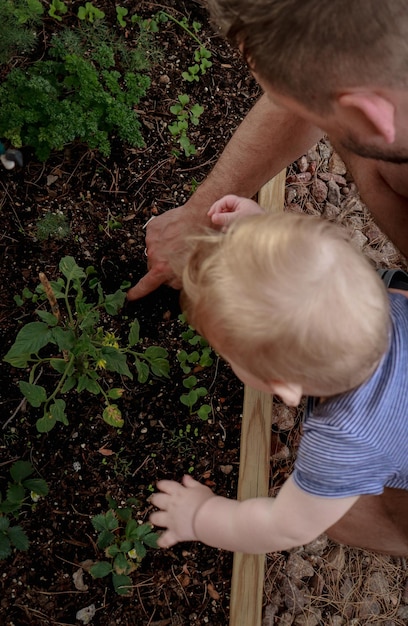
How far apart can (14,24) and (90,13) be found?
0.35 m

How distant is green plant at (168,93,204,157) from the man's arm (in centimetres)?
36

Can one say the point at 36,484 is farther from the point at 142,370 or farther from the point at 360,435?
the point at 360,435

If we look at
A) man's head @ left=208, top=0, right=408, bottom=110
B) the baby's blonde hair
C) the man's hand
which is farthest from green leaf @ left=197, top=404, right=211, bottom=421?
man's head @ left=208, top=0, right=408, bottom=110

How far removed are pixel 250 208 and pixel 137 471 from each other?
33.5 inches

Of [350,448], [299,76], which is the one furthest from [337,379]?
[299,76]

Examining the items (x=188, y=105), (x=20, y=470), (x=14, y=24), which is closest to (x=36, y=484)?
(x=20, y=470)

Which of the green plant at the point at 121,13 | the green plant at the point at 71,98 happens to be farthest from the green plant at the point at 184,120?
the green plant at the point at 121,13

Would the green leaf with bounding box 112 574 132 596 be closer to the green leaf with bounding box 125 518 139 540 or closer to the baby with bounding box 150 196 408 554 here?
the green leaf with bounding box 125 518 139 540

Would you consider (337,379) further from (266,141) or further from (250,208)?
(266,141)

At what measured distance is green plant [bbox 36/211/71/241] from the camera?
2.16 m

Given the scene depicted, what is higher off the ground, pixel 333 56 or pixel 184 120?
pixel 333 56

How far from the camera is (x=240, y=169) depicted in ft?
6.79

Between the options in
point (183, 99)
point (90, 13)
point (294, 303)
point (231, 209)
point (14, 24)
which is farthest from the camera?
point (183, 99)

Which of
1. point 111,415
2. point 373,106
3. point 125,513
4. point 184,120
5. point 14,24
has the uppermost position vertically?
point 373,106
